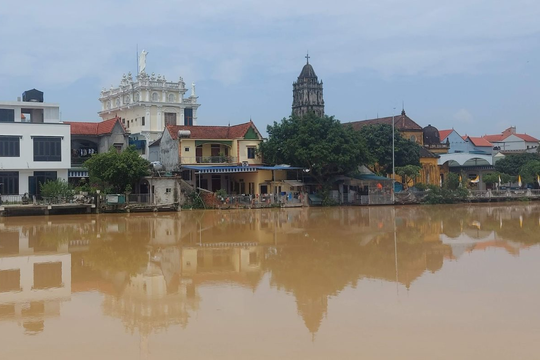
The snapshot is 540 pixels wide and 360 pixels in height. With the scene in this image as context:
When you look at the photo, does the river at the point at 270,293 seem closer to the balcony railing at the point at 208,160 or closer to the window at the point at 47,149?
the window at the point at 47,149

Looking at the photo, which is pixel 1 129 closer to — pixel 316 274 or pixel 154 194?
pixel 154 194

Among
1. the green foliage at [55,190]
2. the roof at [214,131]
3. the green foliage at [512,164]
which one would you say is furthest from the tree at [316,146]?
the green foliage at [512,164]

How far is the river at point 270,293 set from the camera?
10391 mm

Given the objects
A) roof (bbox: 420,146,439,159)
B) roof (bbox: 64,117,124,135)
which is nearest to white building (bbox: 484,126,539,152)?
roof (bbox: 420,146,439,159)

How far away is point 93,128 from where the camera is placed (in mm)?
45750

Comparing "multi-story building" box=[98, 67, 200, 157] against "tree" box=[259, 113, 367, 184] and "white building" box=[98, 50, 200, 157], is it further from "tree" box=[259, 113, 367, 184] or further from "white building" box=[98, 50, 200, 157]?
"tree" box=[259, 113, 367, 184]

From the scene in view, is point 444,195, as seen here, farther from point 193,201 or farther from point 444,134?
point 444,134

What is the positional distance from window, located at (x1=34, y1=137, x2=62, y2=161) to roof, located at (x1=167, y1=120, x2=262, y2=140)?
7631 mm

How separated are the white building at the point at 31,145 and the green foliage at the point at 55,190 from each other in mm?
2289

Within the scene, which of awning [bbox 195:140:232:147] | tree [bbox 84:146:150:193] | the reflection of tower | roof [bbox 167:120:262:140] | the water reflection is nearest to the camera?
the reflection of tower

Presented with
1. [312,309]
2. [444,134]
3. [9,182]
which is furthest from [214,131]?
[312,309]

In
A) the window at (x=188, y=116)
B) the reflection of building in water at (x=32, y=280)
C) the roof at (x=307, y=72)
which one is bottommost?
the reflection of building in water at (x=32, y=280)

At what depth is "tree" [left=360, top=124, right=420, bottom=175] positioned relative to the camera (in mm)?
46750

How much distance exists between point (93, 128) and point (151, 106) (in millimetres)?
5498
